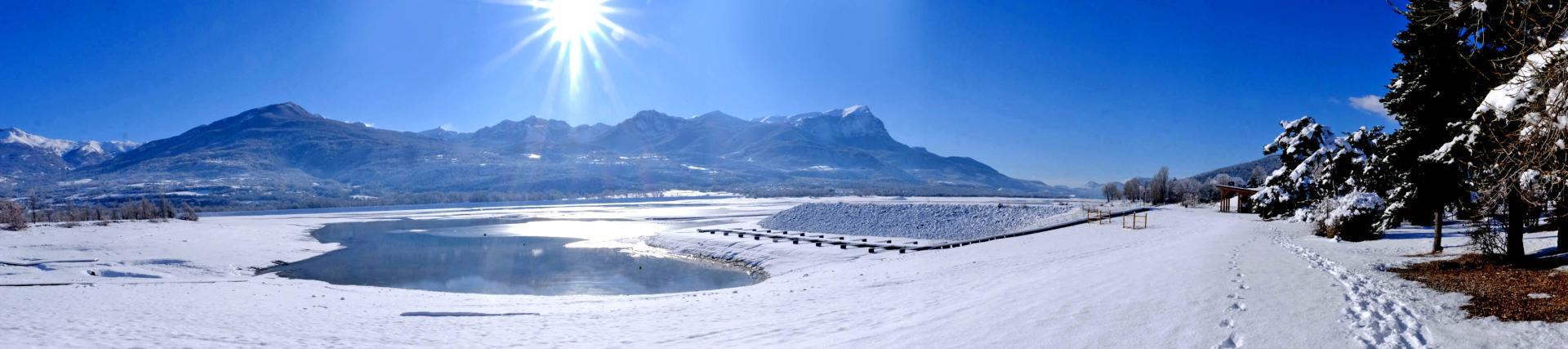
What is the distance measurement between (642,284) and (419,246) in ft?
96.7

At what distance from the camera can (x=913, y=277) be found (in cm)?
2255

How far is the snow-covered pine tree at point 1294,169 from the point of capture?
134 feet

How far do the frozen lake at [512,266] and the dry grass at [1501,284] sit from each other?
21640 mm

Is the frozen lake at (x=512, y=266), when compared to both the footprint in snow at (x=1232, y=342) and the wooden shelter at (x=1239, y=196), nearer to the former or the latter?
the footprint in snow at (x=1232, y=342)

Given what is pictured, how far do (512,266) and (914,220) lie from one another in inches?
1213

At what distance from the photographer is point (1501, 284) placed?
1152 centimetres

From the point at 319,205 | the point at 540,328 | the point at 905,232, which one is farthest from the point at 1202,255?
the point at 319,205

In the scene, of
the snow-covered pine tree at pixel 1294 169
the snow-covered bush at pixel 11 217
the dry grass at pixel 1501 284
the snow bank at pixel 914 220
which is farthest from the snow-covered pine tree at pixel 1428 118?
the snow-covered bush at pixel 11 217

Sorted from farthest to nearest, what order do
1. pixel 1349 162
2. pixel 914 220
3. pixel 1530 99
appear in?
→ pixel 914 220, pixel 1349 162, pixel 1530 99

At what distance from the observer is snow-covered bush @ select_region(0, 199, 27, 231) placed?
49.7 meters

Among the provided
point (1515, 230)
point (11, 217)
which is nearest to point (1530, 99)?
point (1515, 230)

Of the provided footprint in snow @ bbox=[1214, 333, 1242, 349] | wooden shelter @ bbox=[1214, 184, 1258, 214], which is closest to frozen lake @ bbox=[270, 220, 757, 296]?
footprint in snow @ bbox=[1214, 333, 1242, 349]

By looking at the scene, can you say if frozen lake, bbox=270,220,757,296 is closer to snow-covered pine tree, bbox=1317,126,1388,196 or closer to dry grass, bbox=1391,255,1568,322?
dry grass, bbox=1391,255,1568,322

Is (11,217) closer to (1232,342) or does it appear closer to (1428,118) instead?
(1232,342)
